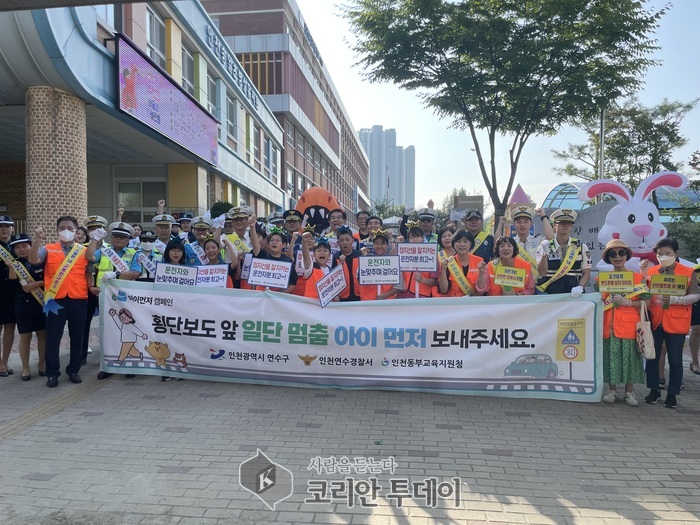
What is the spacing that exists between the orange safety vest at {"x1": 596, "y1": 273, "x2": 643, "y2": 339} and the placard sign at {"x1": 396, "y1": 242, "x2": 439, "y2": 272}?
189cm

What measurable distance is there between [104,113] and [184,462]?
39.6 ft

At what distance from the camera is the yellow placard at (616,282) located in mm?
5383

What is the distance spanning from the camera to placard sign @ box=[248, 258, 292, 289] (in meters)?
6.22

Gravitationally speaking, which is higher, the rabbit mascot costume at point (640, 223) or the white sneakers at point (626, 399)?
the rabbit mascot costume at point (640, 223)

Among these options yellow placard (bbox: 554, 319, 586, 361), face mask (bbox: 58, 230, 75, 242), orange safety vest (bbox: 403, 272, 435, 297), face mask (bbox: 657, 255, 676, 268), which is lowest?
yellow placard (bbox: 554, 319, 586, 361)

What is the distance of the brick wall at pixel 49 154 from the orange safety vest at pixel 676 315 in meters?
11.8

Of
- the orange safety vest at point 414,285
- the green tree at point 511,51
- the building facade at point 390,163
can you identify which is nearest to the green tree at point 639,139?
the green tree at point 511,51

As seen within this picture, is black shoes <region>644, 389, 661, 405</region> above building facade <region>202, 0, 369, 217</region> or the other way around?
the other way around

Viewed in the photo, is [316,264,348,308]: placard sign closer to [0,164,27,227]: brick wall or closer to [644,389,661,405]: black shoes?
[644,389,661,405]: black shoes

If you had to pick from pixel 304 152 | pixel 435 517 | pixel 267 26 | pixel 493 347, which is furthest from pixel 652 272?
pixel 304 152

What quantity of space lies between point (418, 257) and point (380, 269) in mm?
461

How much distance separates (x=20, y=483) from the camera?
3697mm
